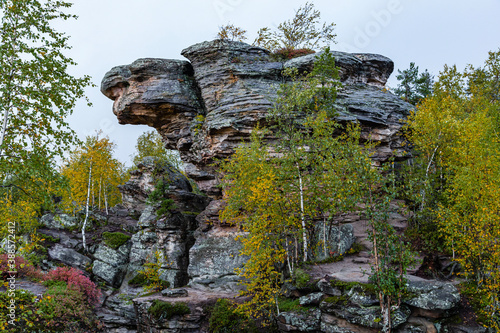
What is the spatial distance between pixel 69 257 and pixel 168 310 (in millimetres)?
13653

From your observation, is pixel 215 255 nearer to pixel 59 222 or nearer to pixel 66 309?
pixel 66 309

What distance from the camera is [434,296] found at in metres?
11.3

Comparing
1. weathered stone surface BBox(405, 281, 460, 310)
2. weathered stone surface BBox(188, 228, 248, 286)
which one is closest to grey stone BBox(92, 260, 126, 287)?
weathered stone surface BBox(188, 228, 248, 286)

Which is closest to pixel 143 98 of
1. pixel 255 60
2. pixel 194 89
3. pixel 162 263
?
pixel 194 89

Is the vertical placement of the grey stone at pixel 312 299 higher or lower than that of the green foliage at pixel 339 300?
lower

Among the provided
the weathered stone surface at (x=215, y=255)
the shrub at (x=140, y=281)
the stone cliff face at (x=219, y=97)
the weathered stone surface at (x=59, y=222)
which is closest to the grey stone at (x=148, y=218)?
the shrub at (x=140, y=281)

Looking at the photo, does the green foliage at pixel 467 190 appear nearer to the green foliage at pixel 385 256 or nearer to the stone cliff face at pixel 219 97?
the green foliage at pixel 385 256

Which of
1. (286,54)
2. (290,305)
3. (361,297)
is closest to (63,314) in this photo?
(290,305)

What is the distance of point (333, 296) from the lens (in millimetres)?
12945

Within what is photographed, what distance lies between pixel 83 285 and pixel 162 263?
533cm

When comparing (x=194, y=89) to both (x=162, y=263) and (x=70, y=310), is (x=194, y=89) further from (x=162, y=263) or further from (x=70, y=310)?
(x=70, y=310)

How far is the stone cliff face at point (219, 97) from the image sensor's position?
2450 cm

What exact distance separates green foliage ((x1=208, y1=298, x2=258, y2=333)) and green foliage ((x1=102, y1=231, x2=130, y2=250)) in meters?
14.3

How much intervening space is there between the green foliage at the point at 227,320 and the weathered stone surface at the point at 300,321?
2240 millimetres
